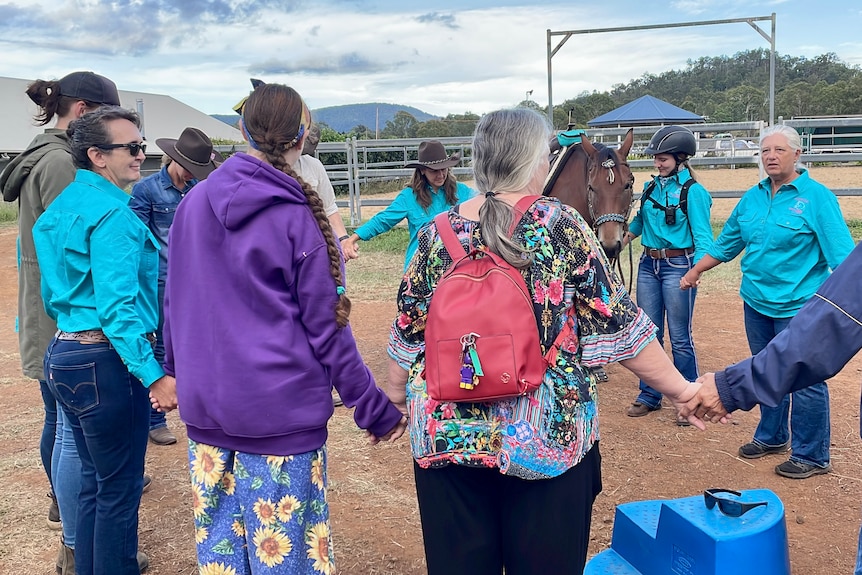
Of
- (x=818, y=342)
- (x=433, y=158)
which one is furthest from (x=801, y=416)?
(x=433, y=158)

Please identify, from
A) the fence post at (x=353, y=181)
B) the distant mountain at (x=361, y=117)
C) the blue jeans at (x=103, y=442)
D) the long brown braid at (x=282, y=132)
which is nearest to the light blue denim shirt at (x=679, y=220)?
the distant mountain at (x=361, y=117)

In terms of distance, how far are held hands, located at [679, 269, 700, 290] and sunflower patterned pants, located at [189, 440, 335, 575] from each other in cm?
349

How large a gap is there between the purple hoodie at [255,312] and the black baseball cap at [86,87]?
5.44 ft

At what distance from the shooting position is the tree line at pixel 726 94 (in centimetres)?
4453

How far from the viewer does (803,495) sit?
13.0 ft

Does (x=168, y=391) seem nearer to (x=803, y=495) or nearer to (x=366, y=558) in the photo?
(x=366, y=558)

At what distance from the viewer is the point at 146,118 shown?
39812 millimetres

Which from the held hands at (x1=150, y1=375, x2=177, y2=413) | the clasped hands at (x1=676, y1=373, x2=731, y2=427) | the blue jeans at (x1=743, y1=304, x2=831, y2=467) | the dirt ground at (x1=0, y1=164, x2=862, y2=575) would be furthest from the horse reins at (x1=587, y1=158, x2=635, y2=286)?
the held hands at (x1=150, y1=375, x2=177, y2=413)

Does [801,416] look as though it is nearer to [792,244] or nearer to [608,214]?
[792,244]

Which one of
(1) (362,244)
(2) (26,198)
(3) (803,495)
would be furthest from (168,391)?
(1) (362,244)

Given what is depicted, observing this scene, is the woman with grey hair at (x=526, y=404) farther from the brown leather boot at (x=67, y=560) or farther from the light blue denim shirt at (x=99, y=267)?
the brown leather boot at (x=67, y=560)

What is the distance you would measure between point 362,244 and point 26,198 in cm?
1015

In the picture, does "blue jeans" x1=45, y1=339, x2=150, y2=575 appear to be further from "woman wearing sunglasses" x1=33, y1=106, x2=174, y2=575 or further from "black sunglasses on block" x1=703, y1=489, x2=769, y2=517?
"black sunglasses on block" x1=703, y1=489, x2=769, y2=517

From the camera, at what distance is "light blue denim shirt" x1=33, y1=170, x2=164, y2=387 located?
253 cm
